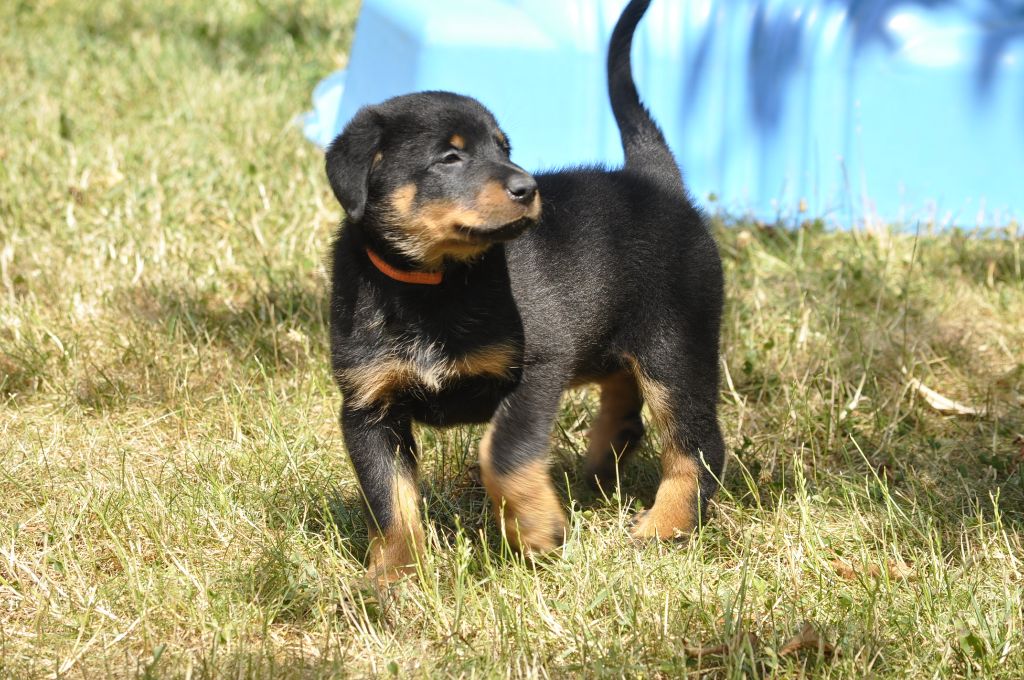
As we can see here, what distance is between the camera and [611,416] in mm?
3934

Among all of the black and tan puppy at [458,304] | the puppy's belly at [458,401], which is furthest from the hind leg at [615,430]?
the puppy's belly at [458,401]

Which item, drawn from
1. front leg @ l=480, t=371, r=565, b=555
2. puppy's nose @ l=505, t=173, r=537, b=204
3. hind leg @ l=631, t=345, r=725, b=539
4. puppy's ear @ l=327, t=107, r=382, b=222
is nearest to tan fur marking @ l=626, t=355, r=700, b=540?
hind leg @ l=631, t=345, r=725, b=539

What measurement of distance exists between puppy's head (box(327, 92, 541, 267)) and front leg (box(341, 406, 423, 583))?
479mm

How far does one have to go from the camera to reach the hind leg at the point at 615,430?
391cm

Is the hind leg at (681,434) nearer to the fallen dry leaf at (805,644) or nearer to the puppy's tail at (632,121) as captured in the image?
the puppy's tail at (632,121)

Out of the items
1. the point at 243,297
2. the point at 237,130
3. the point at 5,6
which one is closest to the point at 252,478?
the point at 243,297

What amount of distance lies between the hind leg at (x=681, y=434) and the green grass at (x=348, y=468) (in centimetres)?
11

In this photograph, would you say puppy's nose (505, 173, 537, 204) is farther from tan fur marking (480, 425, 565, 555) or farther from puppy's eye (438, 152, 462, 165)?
tan fur marking (480, 425, 565, 555)

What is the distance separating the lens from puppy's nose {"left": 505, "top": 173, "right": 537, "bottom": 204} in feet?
9.77

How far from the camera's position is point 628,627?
2.82 m

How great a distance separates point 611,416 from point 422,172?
118 cm

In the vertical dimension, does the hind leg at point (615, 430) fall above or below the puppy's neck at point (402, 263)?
below

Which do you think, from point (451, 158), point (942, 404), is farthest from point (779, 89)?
point (451, 158)

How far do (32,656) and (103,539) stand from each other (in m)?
0.59
